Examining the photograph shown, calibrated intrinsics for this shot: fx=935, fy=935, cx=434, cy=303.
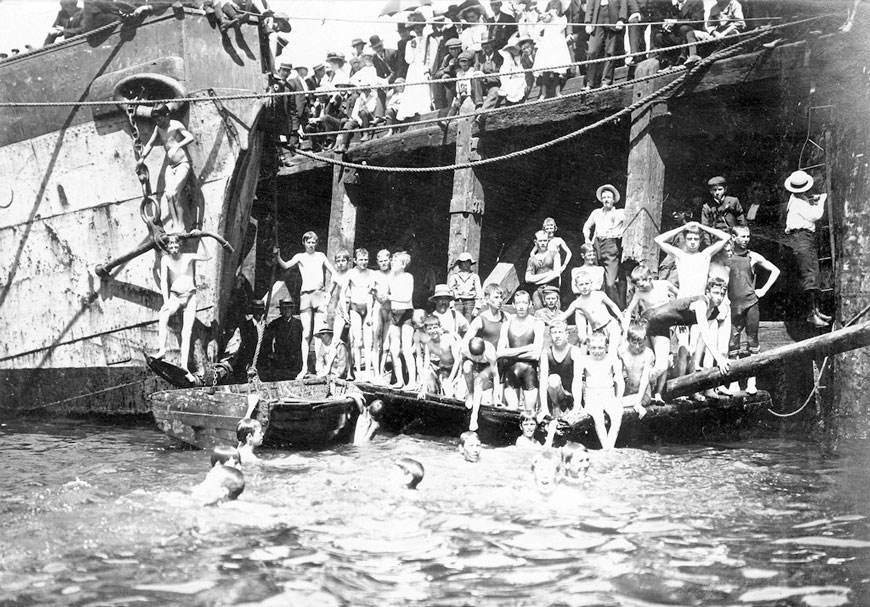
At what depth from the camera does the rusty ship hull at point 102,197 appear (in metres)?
Result: 11.4

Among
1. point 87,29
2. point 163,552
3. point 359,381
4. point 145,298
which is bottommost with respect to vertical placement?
point 163,552

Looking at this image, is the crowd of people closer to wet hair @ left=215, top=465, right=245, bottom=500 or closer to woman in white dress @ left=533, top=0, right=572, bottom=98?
woman in white dress @ left=533, top=0, right=572, bottom=98

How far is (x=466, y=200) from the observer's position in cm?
1246

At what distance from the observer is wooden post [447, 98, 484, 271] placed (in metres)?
12.3

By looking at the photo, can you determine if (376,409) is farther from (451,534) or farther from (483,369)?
(451,534)

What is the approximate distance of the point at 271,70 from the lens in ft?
39.8

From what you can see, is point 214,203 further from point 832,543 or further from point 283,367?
point 832,543

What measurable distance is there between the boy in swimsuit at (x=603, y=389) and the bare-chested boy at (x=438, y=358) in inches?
71.3

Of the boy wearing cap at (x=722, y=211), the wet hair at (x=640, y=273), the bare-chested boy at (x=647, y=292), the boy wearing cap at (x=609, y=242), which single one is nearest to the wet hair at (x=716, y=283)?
the bare-chested boy at (x=647, y=292)

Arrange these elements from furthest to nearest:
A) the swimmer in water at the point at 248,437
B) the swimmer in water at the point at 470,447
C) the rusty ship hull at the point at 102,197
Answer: the rusty ship hull at the point at 102,197
the swimmer in water at the point at 248,437
the swimmer in water at the point at 470,447

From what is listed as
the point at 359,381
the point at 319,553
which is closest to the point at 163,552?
the point at 319,553

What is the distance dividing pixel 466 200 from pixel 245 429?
5.08 m

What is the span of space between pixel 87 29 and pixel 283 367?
212 inches

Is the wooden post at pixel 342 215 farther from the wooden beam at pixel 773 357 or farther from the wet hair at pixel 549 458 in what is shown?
the wet hair at pixel 549 458
